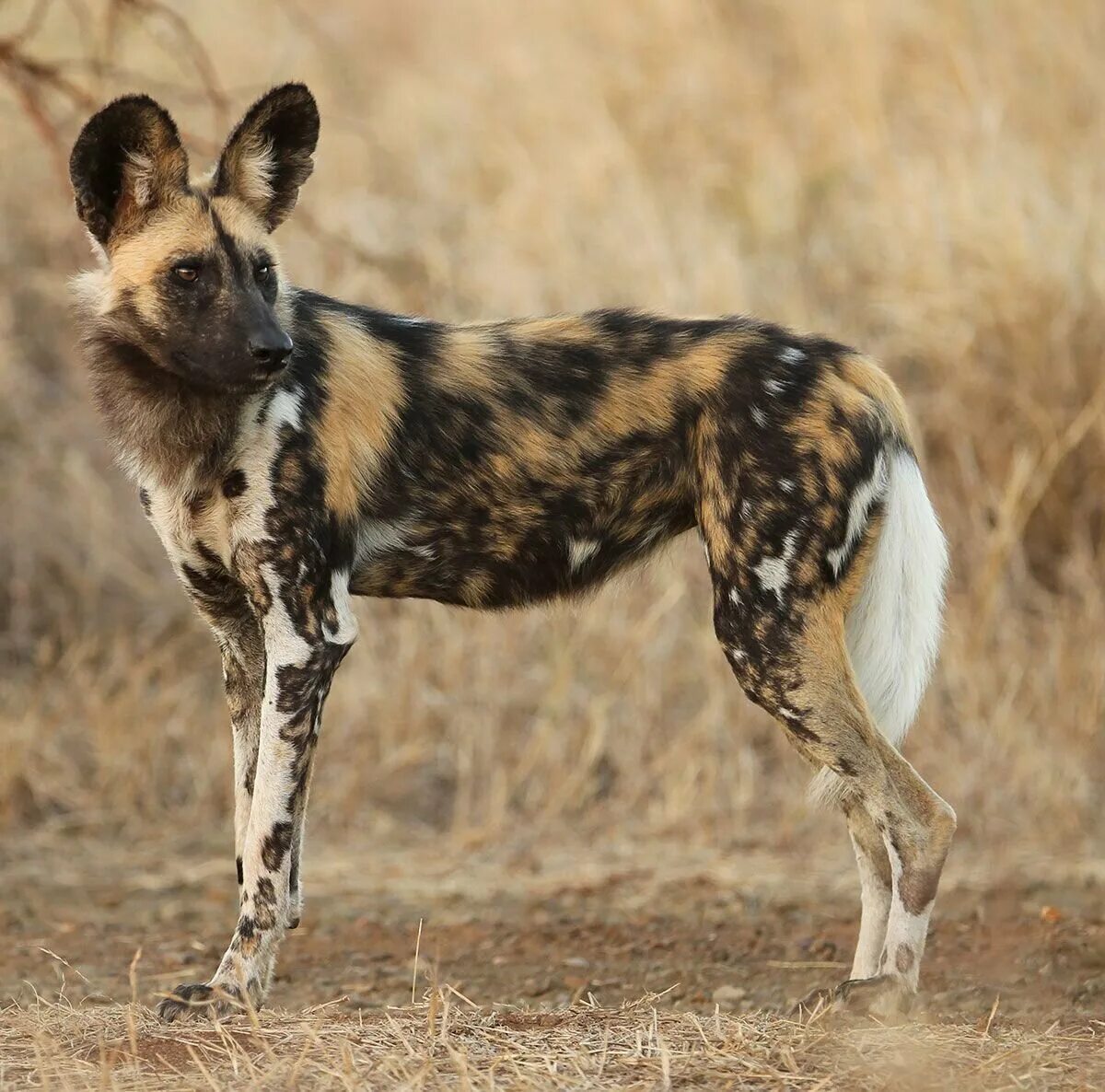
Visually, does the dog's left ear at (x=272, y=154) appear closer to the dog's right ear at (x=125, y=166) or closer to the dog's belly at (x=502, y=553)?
the dog's right ear at (x=125, y=166)

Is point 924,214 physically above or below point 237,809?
above

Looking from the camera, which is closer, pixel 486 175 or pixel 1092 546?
pixel 1092 546

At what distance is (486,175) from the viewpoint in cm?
870

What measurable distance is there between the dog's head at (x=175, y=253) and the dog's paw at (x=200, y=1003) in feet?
3.89

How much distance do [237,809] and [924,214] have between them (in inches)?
184

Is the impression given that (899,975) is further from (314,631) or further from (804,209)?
(804,209)

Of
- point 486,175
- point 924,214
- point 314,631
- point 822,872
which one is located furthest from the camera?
point 486,175

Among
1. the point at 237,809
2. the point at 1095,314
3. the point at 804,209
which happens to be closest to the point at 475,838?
the point at 237,809

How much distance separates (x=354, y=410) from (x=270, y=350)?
0.37 metres

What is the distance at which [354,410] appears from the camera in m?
3.55

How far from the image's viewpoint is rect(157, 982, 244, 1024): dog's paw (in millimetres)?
3244

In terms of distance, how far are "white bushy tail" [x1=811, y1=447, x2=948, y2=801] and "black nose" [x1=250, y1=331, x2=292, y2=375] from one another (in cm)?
137

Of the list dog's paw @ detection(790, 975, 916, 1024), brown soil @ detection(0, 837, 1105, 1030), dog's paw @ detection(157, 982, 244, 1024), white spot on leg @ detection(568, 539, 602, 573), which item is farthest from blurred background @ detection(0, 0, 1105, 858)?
dog's paw @ detection(157, 982, 244, 1024)

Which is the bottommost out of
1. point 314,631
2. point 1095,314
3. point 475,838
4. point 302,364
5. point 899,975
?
point 475,838
